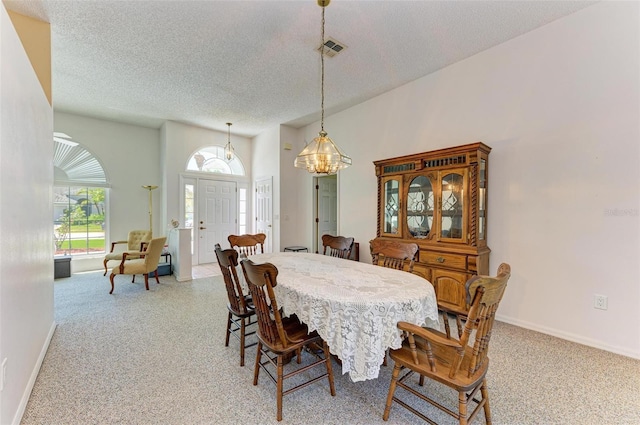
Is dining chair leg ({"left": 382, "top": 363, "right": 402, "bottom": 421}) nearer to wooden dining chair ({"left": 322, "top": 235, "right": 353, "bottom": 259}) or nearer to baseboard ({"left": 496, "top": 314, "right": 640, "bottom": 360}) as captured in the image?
wooden dining chair ({"left": 322, "top": 235, "right": 353, "bottom": 259})

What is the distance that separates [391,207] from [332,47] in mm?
2122

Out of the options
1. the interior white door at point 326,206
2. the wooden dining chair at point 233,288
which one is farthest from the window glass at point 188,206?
the wooden dining chair at point 233,288

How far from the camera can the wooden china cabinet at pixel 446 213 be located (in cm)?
298

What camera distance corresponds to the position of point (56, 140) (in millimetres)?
5367

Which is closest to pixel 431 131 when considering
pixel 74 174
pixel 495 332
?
pixel 495 332

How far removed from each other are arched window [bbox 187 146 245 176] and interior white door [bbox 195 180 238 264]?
31cm

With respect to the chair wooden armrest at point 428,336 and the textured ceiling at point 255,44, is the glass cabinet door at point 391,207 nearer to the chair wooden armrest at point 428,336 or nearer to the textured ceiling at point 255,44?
the textured ceiling at point 255,44

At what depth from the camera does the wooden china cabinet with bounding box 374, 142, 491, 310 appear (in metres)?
2.98

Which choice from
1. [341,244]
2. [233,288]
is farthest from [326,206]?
[233,288]

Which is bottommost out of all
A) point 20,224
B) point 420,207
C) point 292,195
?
point 20,224

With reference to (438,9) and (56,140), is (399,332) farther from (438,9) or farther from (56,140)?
(56,140)

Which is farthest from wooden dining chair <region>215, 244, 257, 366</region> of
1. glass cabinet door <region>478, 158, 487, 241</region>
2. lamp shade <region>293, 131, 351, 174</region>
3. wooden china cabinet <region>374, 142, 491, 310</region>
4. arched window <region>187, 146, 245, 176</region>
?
arched window <region>187, 146, 245, 176</region>

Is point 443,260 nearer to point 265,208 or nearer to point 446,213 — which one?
point 446,213

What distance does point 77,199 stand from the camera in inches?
221
